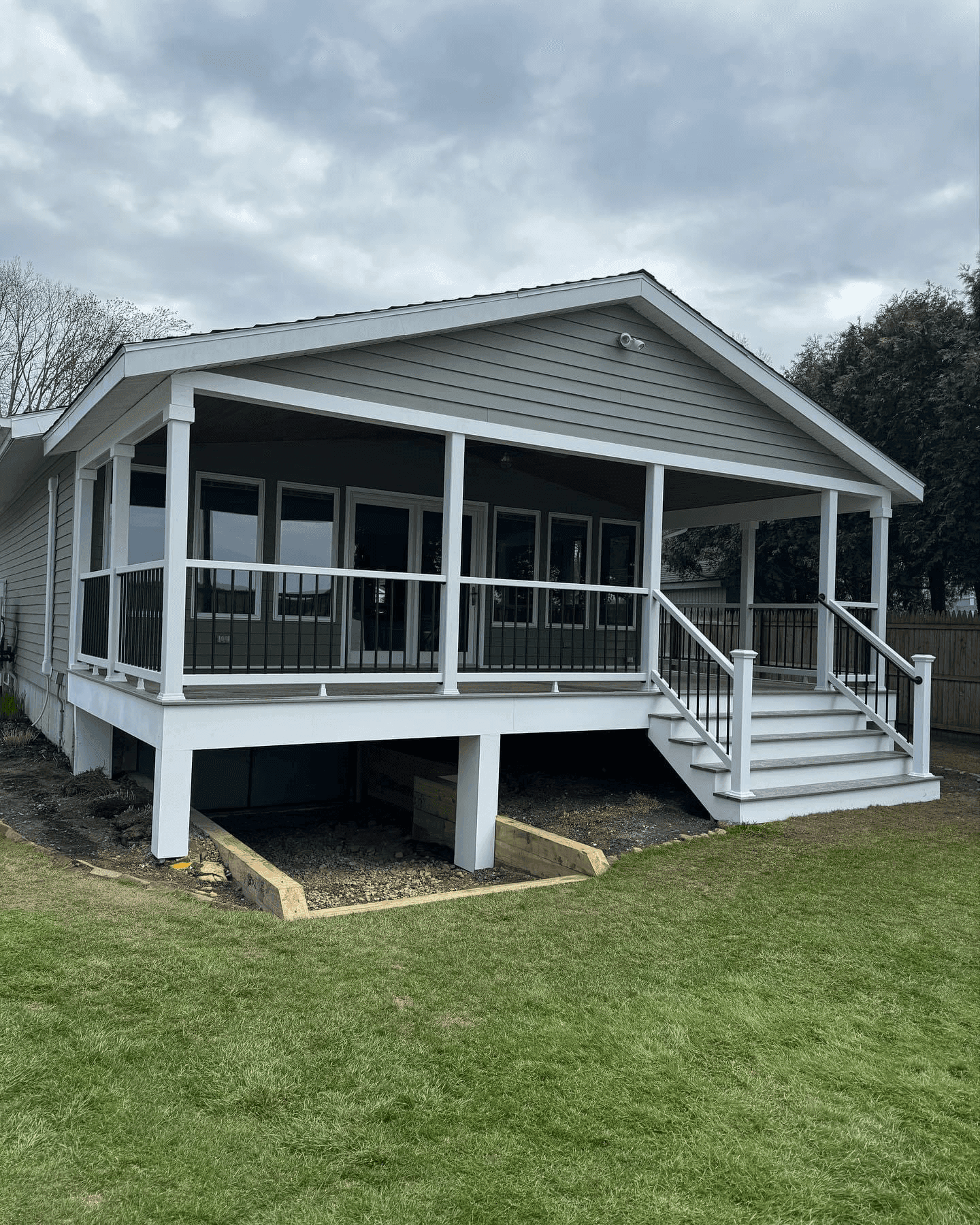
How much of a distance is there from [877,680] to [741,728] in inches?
130

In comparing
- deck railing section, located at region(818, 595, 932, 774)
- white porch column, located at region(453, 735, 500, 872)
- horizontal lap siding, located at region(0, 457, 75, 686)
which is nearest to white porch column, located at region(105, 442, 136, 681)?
horizontal lap siding, located at region(0, 457, 75, 686)

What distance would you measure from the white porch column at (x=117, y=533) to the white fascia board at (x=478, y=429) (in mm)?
1668

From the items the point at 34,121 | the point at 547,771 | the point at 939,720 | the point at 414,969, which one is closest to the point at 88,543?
the point at 547,771

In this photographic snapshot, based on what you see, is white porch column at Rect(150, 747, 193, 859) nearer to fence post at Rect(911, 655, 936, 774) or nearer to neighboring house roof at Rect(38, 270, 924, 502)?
neighboring house roof at Rect(38, 270, 924, 502)

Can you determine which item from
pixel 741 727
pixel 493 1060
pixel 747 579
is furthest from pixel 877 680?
pixel 493 1060

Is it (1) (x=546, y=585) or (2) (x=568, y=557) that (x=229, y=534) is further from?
(2) (x=568, y=557)

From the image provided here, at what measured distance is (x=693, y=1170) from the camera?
2.99 meters

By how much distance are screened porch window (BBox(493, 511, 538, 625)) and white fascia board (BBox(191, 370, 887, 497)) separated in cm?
309

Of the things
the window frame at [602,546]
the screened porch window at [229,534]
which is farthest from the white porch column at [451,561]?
the window frame at [602,546]

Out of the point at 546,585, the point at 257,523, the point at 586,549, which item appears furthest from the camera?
the point at 586,549

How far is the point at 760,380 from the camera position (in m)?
9.59

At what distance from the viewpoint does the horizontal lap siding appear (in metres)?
11.0

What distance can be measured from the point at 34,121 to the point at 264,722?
42.3m

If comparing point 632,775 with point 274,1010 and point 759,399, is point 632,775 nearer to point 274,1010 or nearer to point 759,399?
point 759,399
